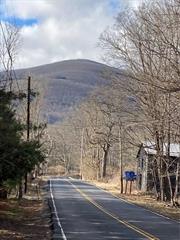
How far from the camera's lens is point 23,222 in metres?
26.4

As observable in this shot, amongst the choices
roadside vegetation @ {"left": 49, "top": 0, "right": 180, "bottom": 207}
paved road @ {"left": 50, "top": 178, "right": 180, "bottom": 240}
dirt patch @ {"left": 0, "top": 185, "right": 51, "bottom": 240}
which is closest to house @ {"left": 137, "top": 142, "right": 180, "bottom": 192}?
roadside vegetation @ {"left": 49, "top": 0, "right": 180, "bottom": 207}

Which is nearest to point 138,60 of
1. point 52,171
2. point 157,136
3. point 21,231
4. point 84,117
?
point 157,136

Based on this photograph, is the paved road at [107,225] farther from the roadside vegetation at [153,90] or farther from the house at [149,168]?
the house at [149,168]

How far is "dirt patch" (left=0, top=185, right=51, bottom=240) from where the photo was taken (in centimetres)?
2073

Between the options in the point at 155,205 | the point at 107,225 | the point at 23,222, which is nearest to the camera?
the point at 107,225

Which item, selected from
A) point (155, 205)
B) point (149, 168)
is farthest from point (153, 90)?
point (149, 168)

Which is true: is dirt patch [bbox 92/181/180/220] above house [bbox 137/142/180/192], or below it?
below

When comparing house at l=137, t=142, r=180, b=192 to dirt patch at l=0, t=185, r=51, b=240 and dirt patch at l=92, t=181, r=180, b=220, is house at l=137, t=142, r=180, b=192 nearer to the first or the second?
dirt patch at l=92, t=181, r=180, b=220

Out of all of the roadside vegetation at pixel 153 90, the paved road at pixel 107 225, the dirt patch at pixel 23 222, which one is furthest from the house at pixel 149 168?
the paved road at pixel 107 225

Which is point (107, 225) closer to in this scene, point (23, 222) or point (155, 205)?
point (23, 222)

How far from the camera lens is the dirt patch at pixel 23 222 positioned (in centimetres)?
2073

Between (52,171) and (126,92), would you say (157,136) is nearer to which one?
(126,92)

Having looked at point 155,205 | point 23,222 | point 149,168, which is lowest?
point 23,222

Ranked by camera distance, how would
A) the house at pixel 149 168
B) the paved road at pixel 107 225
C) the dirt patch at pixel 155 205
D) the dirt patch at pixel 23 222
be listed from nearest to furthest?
the paved road at pixel 107 225
the dirt patch at pixel 23 222
the dirt patch at pixel 155 205
the house at pixel 149 168
